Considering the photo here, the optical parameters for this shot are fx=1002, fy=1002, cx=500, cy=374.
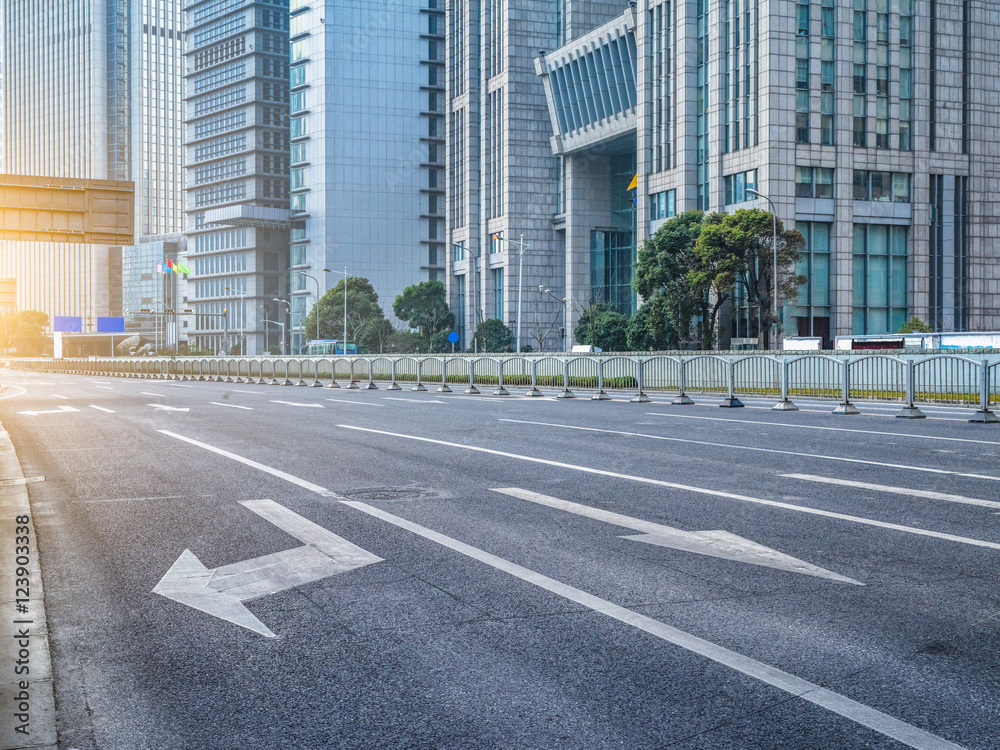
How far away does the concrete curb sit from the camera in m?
3.80

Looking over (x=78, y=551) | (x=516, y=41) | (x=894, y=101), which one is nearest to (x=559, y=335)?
(x=516, y=41)

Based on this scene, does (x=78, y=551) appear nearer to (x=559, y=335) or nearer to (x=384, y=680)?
(x=384, y=680)

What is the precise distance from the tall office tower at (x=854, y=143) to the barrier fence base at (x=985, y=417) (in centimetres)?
4698

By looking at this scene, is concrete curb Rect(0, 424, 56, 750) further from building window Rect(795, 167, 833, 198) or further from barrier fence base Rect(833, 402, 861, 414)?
building window Rect(795, 167, 833, 198)

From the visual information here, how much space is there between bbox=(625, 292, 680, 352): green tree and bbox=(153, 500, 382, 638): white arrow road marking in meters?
53.1

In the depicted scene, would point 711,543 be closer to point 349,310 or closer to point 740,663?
point 740,663

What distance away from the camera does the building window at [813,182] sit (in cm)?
6644

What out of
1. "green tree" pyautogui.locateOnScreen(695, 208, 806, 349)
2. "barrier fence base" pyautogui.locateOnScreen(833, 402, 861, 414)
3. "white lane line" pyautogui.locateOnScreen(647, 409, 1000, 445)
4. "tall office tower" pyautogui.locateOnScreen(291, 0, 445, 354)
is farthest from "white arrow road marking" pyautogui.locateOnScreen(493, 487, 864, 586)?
"tall office tower" pyautogui.locateOnScreen(291, 0, 445, 354)

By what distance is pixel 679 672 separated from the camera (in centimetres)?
444

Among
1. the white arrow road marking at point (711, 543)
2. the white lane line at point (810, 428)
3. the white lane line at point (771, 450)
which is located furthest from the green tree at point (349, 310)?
the white arrow road marking at point (711, 543)

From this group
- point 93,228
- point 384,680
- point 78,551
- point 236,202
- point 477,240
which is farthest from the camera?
point 236,202

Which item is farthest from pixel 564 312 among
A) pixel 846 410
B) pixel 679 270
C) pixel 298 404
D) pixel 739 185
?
pixel 846 410

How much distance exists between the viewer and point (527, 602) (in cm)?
568

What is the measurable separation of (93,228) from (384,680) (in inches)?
1081
